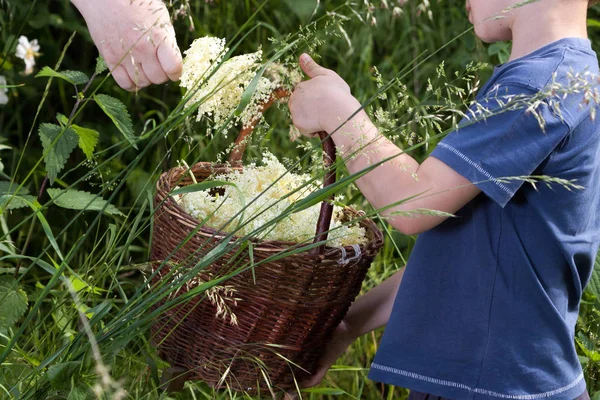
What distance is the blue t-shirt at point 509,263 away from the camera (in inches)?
53.7

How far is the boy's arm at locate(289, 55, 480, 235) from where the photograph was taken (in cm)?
139

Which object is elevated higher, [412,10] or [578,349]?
[412,10]

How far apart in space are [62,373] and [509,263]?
0.78 m

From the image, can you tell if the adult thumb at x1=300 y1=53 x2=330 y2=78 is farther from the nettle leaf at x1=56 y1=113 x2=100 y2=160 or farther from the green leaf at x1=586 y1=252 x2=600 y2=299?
the green leaf at x1=586 y1=252 x2=600 y2=299

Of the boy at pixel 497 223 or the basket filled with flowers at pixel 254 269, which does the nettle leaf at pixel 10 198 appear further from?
the boy at pixel 497 223

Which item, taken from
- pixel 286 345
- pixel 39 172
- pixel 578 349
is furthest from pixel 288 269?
pixel 39 172

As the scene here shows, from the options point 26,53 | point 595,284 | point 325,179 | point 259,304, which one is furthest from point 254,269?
point 26,53

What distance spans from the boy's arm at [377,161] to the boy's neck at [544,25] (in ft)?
0.92

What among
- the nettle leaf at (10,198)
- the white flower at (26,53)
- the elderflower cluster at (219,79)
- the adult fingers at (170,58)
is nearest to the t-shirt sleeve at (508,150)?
the elderflower cluster at (219,79)

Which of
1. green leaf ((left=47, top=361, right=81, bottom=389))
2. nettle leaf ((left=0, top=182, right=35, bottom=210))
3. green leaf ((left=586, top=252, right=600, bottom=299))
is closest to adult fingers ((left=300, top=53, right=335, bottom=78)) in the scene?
nettle leaf ((left=0, top=182, right=35, bottom=210))

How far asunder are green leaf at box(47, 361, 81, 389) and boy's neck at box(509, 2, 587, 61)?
3.04 feet

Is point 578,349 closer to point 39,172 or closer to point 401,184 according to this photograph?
point 401,184

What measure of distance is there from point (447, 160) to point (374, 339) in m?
0.92

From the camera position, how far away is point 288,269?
142 cm
